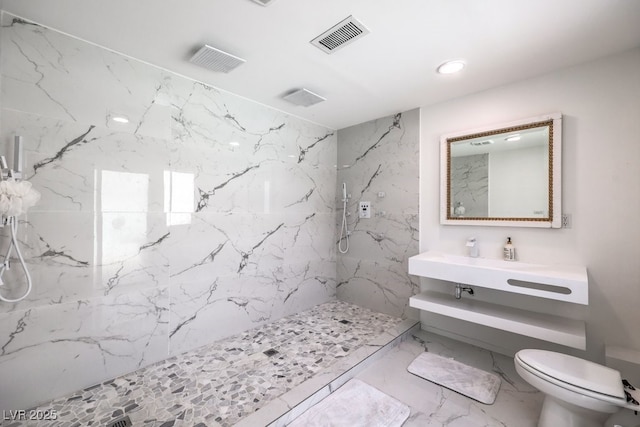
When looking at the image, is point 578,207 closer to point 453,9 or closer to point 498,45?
point 498,45

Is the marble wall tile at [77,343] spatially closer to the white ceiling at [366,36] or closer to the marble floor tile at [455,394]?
the marble floor tile at [455,394]

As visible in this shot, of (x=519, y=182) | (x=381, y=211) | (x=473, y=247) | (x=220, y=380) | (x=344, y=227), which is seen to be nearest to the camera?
(x=220, y=380)

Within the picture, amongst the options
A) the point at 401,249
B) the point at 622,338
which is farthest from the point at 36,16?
the point at 622,338

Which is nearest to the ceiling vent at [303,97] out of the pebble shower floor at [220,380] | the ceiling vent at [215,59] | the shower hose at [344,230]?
the ceiling vent at [215,59]

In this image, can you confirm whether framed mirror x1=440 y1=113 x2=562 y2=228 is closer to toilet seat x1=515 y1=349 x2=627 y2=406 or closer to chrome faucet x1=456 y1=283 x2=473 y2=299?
chrome faucet x1=456 y1=283 x2=473 y2=299

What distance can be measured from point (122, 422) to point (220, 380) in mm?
557

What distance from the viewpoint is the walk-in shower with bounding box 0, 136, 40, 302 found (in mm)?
1408

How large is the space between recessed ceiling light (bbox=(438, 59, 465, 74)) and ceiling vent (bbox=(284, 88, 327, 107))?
41.2 inches

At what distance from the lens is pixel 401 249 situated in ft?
9.79

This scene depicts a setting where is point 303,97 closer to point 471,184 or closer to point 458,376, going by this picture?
point 471,184

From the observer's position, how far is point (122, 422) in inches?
58.9

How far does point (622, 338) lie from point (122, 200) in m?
3.63

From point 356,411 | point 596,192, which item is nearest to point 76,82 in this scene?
point 356,411

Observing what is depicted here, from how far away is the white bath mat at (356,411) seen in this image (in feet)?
5.09
